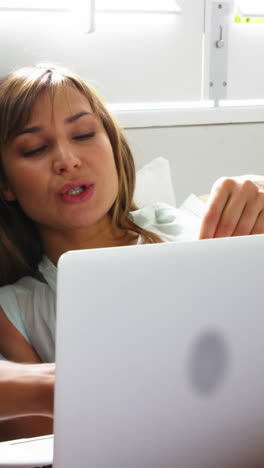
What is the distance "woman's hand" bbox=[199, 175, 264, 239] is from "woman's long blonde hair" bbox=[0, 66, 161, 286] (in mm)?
360

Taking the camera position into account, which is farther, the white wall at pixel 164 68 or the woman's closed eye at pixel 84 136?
the white wall at pixel 164 68

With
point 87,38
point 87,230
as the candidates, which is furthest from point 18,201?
point 87,38

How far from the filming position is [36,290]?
4.04 feet

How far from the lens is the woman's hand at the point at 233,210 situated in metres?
0.93

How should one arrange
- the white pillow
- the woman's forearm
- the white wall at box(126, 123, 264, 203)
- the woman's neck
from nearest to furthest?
the woman's forearm → the woman's neck → the white pillow → the white wall at box(126, 123, 264, 203)

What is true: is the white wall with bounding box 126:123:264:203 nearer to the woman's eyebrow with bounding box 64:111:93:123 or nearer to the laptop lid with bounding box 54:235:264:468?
the woman's eyebrow with bounding box 64:111:93:123

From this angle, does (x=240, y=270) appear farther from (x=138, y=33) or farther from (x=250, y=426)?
(x=138, y=33)

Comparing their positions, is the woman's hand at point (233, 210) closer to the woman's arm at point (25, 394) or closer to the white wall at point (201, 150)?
the woman's arm at point (25, 394)

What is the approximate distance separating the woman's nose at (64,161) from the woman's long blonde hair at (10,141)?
0.09 metres

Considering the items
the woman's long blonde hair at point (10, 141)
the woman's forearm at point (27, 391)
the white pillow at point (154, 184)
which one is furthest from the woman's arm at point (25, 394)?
the white pillow at point (154, 184)

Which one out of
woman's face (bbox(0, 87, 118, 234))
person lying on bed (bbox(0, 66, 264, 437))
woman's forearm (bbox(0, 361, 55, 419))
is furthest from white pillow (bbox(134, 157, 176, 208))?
woman's forearm (bbox(0, 361, 55, 419))

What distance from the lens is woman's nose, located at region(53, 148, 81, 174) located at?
1.16 metres

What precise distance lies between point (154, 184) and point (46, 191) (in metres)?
0.46

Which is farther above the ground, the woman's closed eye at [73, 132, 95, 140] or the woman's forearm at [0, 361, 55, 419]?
the woman's closed eye at [73, 132, 95, 140]
